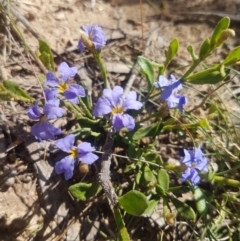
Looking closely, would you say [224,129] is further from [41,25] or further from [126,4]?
[41,25]

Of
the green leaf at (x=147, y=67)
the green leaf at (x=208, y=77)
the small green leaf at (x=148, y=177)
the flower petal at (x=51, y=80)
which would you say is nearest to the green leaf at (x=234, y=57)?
the green leaf at (x=208, y=77)

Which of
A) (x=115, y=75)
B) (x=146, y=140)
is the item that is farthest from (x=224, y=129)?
(x=115, y=75)

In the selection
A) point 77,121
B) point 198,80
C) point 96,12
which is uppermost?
point 96,12

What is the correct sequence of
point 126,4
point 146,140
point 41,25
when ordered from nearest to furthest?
point 146,140 < point 41,25 < point 126,4

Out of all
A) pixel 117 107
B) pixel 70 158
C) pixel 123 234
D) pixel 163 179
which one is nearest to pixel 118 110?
pixel 117 107

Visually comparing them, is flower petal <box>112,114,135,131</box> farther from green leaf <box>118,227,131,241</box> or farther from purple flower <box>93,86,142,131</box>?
green leaf <box>118,227,131,241</box>

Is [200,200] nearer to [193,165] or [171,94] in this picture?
[193,165]
